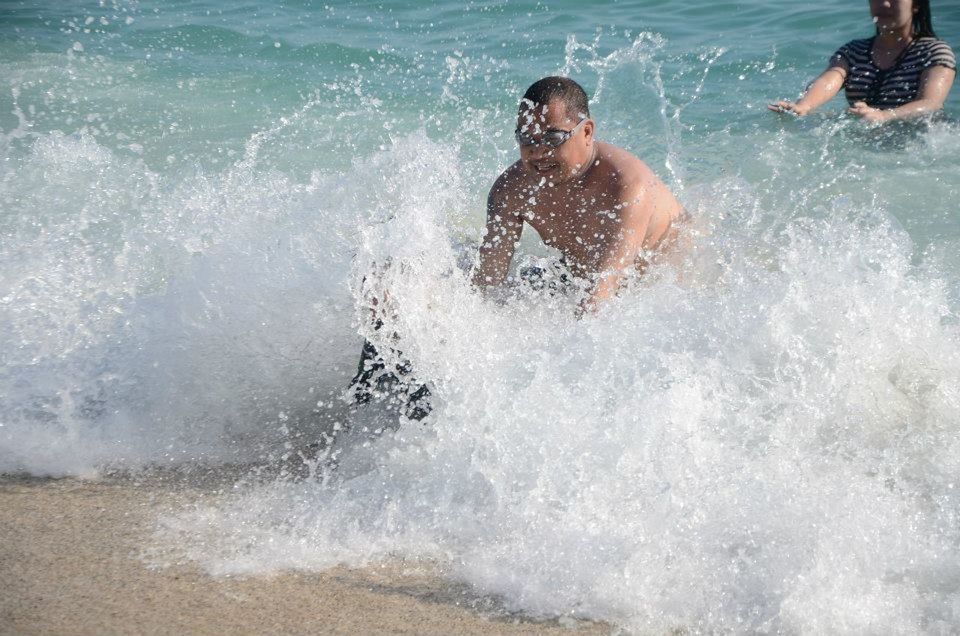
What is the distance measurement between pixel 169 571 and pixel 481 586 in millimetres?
915

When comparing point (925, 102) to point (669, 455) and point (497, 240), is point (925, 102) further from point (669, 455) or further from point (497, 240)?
point (669, 455)

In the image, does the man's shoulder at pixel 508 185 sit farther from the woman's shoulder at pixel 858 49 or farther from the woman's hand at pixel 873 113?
the woman's shoulder at pixel 858 49

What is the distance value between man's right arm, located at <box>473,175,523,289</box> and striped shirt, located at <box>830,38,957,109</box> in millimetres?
3587

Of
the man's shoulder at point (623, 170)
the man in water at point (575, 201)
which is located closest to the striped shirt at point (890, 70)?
the man in water at point (575, 201)

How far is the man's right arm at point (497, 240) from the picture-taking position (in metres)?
4.00

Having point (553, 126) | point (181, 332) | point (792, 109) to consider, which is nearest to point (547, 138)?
point (553, 126)

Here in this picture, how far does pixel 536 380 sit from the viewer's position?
3281 mm

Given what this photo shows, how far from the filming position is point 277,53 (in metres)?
9.24

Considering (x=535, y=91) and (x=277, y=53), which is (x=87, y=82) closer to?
(x=277, y=53)

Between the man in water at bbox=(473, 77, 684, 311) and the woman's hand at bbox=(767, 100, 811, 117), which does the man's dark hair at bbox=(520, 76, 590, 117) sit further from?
the woman's hand at bbox=(767, 100, 811, 117)

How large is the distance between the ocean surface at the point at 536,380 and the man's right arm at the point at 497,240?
14 cm

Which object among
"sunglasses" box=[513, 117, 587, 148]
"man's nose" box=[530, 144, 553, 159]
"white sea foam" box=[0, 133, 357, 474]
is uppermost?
"sunglasses" box=[513, 117, 587, 148]

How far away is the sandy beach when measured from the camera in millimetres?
2500

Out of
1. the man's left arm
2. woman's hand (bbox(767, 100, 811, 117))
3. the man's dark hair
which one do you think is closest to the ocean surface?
the man's left arm
